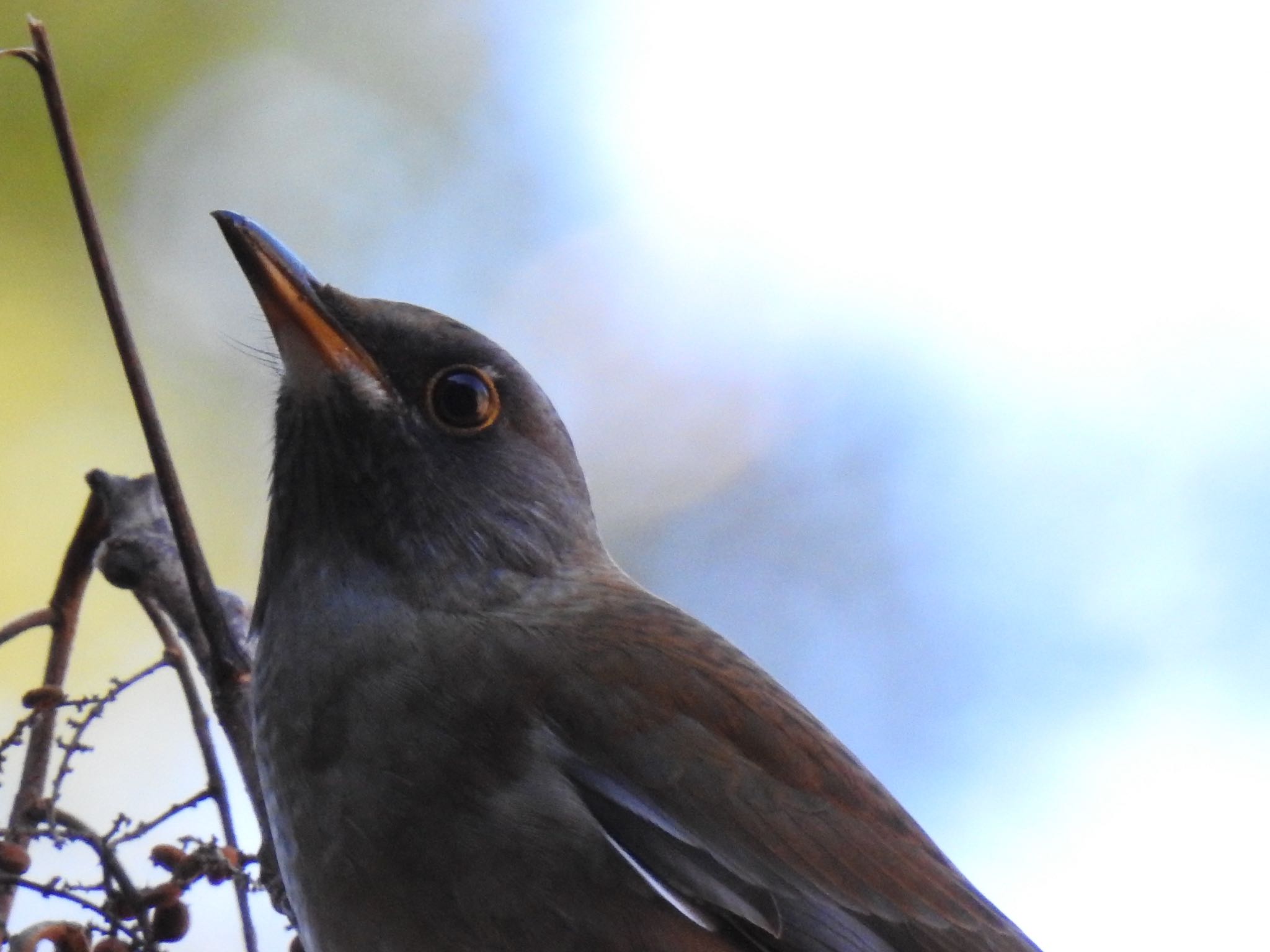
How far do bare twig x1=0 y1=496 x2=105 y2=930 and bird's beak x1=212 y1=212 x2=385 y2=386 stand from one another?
2.85ft

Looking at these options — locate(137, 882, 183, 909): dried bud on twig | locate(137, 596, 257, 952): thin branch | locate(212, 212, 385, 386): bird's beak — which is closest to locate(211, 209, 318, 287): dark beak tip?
locate(212, 212, 385, 386): bird's beak

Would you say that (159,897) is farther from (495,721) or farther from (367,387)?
(367,387)

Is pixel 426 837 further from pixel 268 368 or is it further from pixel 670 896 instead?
pixel 268 368

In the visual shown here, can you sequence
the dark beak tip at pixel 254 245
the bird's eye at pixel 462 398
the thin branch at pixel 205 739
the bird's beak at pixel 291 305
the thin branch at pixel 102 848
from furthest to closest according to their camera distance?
the bird's eye at pixel 462 398 < the bird's beak at pixel 291 305 < the dark beak tip at pixel 254 245 < the thin branch at pixel 205 739 < the thin branch at pixel 102 848

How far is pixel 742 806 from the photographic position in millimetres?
4426

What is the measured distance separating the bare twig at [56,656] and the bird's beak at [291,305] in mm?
870

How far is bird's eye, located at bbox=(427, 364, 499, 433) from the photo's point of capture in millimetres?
5051

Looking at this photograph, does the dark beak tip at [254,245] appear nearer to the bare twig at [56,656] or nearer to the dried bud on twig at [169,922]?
the bare twig at [56,656]

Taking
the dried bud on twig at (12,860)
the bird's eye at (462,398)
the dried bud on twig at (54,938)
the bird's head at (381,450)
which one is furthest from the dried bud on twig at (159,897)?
the bird's eye at (462,398)

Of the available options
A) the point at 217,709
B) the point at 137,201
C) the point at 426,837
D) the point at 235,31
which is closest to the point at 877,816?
the point at 426,837

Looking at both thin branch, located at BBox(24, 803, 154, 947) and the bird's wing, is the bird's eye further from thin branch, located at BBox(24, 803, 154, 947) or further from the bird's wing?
thin branch, located at BBox(24, 803, 154, 947)

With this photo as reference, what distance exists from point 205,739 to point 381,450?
1.19m

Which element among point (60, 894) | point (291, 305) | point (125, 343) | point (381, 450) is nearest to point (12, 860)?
point (60, 894)

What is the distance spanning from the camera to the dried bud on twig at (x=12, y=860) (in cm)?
351
